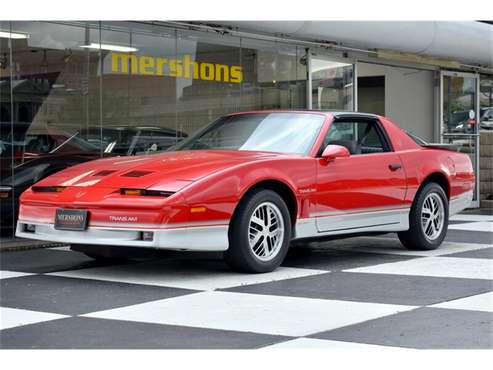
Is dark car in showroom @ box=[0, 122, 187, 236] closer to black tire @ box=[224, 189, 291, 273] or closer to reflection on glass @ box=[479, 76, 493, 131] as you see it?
black tire @ box=[224, 189, 291, 273]

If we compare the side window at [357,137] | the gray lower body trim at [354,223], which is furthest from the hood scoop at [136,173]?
the side window at [357,137]

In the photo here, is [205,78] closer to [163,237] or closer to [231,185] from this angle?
[231,185]

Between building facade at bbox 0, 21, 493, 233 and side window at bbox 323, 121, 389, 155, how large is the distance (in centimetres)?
336

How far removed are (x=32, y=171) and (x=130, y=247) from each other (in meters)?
3.45

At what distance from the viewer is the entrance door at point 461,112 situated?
1780 cm

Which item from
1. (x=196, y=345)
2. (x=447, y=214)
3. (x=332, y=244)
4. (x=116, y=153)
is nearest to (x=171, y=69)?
(x=116, y=153)

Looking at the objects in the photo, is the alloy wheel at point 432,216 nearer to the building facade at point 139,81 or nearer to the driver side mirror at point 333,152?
the driver side mirror at point 333,152

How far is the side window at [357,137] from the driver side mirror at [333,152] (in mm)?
212

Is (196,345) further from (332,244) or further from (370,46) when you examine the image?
(370,46)

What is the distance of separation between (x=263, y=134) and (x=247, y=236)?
4.54ft

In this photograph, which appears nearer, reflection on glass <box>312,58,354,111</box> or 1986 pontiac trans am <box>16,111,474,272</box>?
1986 pontiac trans am <box>16,111,474,272</box>

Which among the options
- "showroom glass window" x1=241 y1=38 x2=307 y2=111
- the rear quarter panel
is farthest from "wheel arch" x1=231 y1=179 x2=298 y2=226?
"showroom glass window" x1=241 y1=38 x2=307 y2=111

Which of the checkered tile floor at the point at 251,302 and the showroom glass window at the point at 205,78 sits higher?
the showroom glass window at the point at 205,78

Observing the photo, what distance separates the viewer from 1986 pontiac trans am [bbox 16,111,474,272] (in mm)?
6961
